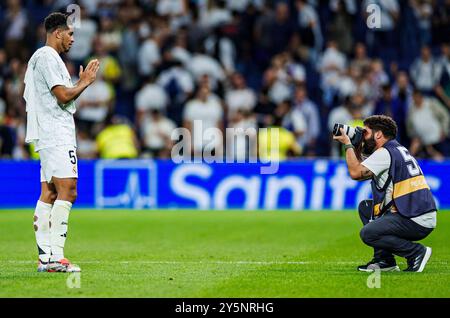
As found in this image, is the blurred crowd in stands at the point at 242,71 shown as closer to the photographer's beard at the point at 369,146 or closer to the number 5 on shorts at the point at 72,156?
the photographer's beard at the point at 369,146

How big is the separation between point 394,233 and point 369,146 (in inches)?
39.0

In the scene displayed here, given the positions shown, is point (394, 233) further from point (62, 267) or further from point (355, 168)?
point (62, 267)

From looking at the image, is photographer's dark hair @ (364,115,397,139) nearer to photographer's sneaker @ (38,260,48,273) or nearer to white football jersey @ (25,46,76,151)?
white football jersey @ (25,46,76,151)

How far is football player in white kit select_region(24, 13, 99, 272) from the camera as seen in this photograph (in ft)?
33.3

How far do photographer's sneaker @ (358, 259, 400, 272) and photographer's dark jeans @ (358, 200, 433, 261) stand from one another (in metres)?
0.28

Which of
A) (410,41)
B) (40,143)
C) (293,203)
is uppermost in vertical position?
(410,41)

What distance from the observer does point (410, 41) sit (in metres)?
24.4

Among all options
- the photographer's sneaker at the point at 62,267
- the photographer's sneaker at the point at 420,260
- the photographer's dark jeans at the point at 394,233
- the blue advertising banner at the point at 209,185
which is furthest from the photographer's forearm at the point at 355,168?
the blue advertising banner at the point at 209,185

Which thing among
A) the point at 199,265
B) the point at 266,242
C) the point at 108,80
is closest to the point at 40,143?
the point at 199,265

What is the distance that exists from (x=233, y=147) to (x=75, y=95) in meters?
11.7

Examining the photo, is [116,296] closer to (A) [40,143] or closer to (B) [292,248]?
(A) [40,143]

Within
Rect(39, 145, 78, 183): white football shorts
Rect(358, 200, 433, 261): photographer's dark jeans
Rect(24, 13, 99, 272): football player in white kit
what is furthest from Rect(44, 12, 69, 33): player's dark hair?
Rect(358, 200, 433, 261): photographer's dark jeans
